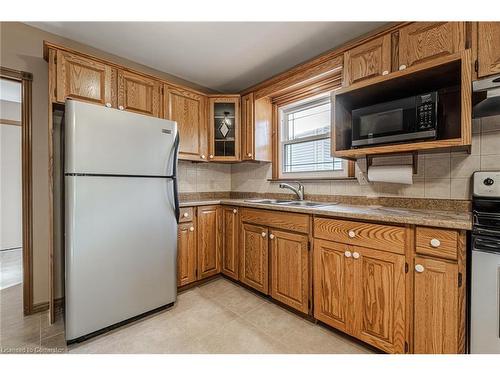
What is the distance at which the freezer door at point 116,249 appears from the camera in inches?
59.7

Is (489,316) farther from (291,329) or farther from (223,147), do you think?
(223,147)

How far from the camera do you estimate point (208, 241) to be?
8.21ft

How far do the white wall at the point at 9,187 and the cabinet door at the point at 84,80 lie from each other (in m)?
3.21

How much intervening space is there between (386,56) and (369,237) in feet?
4.02

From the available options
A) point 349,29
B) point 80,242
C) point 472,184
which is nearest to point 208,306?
point 80,242

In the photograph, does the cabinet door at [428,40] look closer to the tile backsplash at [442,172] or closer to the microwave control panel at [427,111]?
the microwave control panel at [427,111]

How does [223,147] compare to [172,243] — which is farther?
[223,147]

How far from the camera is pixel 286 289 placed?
6.33 feet

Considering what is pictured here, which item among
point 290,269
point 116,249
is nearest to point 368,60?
point 290,269

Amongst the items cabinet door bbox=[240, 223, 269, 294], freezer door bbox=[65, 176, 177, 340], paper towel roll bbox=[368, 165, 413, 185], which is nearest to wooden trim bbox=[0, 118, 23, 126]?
freezer door bbox=[65, 176, 177, 340]

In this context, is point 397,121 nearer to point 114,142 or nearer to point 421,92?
point 421,92

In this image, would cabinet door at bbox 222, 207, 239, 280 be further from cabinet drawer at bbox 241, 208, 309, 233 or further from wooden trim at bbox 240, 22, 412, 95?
wooden trim at bbox 240, 22, 412, 95

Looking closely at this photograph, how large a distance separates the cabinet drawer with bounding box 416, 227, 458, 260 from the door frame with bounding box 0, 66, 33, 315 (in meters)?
2.88

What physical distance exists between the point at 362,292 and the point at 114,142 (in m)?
1.98
